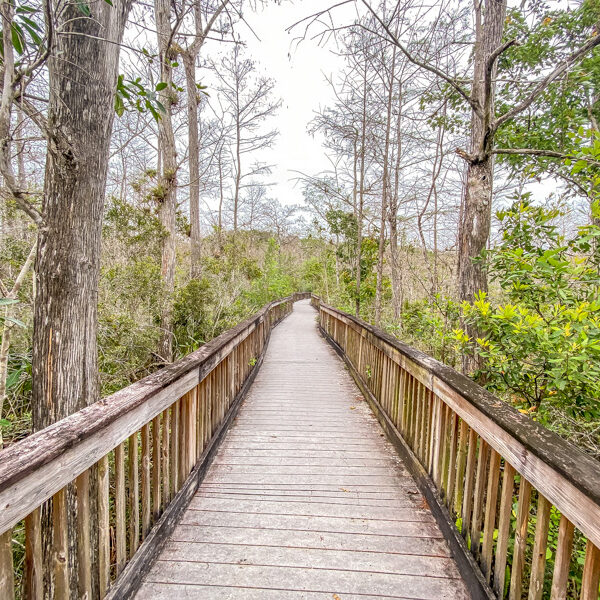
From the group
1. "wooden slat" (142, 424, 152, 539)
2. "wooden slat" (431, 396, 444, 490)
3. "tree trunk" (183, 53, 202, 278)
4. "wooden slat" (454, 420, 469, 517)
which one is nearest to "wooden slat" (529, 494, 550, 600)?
"wooden slat" (454, 420, 469, 517)

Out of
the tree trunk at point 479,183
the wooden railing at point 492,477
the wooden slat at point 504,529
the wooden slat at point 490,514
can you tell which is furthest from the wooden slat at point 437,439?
the tree trunk at point 479,183

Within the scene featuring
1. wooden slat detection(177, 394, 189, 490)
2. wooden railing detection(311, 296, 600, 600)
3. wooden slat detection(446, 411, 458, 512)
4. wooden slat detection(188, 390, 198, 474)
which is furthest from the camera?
wooden slat detection(188, 390, 198, 474)

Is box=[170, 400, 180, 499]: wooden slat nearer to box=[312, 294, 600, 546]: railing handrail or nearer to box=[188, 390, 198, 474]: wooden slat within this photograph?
box=[188, 390, 198, 474]: wooden slat

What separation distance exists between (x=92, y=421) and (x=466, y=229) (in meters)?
3.68

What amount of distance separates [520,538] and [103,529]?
1.85 meters

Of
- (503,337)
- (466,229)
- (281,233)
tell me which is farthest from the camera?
(281,233)

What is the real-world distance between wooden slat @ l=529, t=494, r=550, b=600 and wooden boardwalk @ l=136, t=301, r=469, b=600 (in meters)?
0.52

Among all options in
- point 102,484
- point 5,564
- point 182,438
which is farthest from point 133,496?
point 5,564

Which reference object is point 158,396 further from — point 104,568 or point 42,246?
point 42,246

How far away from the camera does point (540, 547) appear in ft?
4.31

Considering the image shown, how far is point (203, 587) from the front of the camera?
1.73m

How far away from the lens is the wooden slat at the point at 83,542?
134 centimetres

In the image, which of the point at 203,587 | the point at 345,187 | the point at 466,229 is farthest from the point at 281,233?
the point at 203,587

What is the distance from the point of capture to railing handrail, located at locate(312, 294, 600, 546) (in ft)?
3.49
